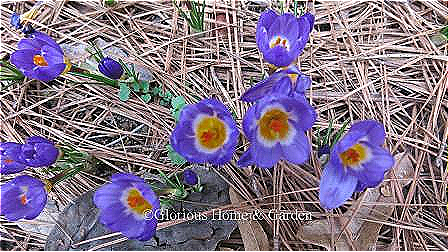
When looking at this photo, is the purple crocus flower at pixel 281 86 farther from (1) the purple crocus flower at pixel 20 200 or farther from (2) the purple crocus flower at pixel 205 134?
(1) the purple crocus flower at pixel 20 200

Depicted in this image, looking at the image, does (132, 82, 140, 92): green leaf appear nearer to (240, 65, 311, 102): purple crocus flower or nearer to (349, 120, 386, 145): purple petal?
(240, 65, 311, 102): purple crocus flower

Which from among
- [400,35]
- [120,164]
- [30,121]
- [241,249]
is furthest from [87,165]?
[400,35]

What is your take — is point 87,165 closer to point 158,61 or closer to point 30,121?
point 30,121

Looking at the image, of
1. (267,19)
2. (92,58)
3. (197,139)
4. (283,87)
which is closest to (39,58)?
(92,58)

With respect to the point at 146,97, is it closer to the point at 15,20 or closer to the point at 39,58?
the point at 39,58

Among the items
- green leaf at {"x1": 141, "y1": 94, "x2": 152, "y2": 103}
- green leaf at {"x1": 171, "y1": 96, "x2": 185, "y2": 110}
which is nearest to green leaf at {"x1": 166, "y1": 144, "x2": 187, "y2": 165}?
green leaf at {"x1": 171, "y1": 96, "x2": 185, "y2": 110}

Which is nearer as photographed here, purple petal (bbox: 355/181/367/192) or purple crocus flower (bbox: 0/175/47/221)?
purple petal (bbox: 355/181/367/192)

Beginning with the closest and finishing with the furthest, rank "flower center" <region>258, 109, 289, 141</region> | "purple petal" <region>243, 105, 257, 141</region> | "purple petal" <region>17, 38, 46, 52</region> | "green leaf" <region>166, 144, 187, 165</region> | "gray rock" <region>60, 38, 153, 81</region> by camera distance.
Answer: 1. "purple petal" <region>243, 105, 257, 141</region>
2. "flower center" <region>258, 109, 289, 141</region>
3. "green leaf" <region>166, 144, 187, 165</region>
4. "purple petal" <region>17, 38, 46, 52</region>
5. "gray rock" <region>60, 38, 153, 81</region>
